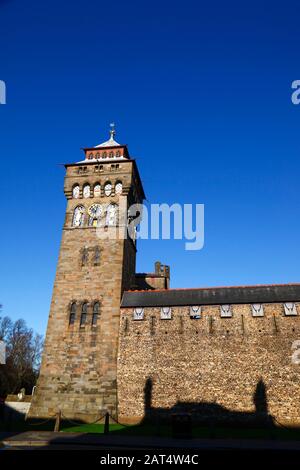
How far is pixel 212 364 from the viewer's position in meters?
21.1

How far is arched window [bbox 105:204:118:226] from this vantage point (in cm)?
2641

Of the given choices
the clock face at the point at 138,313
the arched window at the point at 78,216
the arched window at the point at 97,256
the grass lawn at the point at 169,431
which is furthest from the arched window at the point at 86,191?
the grass lawn at the point at 169,431

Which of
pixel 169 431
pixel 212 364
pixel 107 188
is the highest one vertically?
pixel 107 188

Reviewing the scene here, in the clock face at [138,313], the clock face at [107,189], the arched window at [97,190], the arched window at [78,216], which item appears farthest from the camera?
the arched window at [97,190]

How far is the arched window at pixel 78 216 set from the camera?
2694 centimetres

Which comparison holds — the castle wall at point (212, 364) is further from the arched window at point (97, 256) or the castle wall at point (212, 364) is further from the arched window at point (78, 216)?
the arched window at point (78, 216)

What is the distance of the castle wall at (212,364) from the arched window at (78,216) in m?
8.70

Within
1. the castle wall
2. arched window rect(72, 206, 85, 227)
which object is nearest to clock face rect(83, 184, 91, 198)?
arched window rect(72, 206, 85, 227)

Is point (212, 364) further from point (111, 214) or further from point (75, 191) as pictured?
point (75, 191)

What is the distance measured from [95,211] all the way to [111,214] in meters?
1.38

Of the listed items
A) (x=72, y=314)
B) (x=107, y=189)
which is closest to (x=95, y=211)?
(x=107, y=189)

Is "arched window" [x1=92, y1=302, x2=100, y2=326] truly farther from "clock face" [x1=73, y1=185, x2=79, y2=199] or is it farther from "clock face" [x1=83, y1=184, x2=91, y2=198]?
"clock face" [x1=73, y1=185, x2=79, y2=199]
